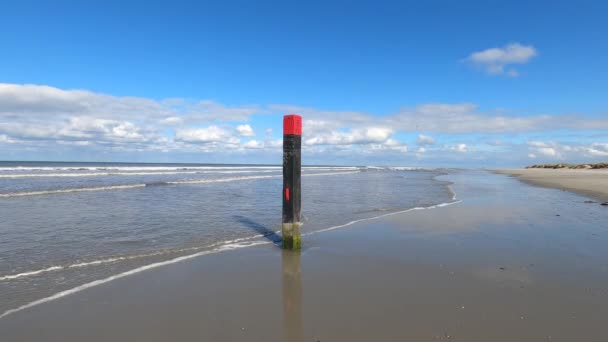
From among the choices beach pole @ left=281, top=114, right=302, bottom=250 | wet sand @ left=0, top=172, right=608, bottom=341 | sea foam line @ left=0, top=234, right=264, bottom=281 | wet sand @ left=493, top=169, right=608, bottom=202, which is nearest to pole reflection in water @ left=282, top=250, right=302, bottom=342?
wet sand @ left=0, top=172, right=608, bottom=341

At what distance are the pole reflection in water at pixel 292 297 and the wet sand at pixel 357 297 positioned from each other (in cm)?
1

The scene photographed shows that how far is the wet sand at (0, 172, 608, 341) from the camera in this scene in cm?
341

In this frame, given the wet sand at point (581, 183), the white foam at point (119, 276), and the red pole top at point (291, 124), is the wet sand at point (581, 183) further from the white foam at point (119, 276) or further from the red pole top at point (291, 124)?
the white foam at point (119, 276)

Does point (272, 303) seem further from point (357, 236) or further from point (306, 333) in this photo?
point (357, 236)

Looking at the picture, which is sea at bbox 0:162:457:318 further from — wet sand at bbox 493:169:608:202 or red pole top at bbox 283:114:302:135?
wet sand at bbox 493:169:608:202

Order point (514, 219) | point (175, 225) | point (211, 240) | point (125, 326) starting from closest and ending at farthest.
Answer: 1. point (125, 326)
2. point (211, 240)
3. point (175, 225)
4. point (514, 219)

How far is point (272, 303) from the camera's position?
416cm

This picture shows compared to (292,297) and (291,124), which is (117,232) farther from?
(292,297)

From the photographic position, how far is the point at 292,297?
436 centimetres

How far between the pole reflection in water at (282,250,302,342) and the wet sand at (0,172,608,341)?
0.01 m

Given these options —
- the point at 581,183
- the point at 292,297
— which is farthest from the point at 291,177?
the point at 581,183

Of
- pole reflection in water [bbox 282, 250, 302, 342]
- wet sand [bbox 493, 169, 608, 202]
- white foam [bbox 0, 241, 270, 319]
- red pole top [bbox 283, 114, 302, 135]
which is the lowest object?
pole reflection in water [bbox 282, 250, 302, 342]

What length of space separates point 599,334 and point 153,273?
5.60 m

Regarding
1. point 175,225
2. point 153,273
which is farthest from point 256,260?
point 175,225
